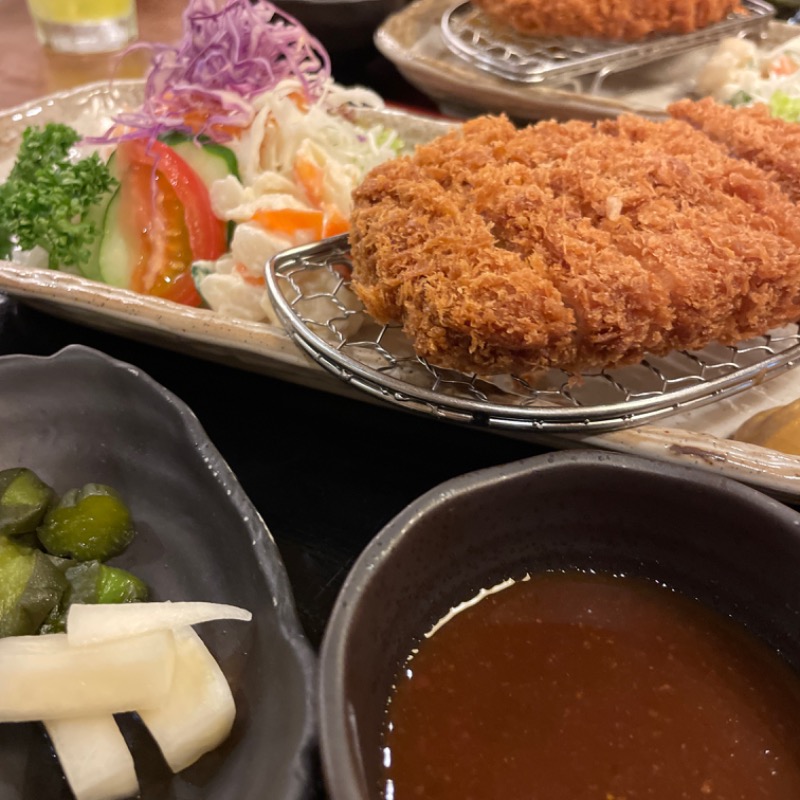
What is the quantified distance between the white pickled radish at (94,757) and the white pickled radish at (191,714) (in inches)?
2.1

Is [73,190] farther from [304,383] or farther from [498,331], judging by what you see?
[498,331]

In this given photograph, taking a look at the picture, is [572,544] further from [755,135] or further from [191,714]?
[755,135]

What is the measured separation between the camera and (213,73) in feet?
8.04

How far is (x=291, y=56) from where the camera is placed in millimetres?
2605

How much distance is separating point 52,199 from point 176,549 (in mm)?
1215

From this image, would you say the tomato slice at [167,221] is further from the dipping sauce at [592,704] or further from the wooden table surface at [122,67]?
the wooden table surface at [122,67]

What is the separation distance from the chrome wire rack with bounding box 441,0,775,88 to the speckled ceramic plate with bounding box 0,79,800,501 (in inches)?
75.5

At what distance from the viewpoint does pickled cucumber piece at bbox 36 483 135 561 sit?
1408mm

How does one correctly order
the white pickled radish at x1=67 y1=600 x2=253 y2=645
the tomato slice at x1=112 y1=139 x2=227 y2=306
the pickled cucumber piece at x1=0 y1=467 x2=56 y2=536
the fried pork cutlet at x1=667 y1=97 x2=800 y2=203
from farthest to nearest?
the tomato slice at x1=112 y1=139 x2=227 y2=306, the fried pork cutlet at x1=667 y1=97 x2=800 y2=203, the pickled cucumber piece at x1=0 y1=467 x2=56 y2=536, the white pickled radish at x1=67 y1=600 x2=253 y2=645

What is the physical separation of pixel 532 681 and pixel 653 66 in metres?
3.44

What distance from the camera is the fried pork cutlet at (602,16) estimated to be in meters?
3.22

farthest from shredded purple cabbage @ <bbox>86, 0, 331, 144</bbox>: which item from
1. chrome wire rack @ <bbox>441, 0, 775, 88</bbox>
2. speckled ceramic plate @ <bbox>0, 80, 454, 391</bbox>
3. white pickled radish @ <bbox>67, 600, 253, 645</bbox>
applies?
white pickled radish @ <bbox>67, 600, 253, 645</bbox>

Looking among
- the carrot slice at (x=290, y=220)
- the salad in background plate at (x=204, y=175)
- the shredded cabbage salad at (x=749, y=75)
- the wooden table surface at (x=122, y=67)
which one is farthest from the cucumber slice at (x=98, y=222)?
the shredded cabbage salad at (x=749, y=75)

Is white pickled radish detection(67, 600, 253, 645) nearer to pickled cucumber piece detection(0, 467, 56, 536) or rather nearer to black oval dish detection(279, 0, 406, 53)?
pickled cucumber piece detection(0, 467, 56, 536)
